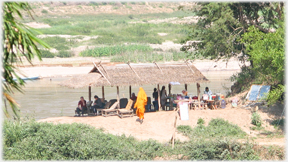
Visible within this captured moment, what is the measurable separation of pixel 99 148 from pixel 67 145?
947 mm

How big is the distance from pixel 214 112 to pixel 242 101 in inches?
100

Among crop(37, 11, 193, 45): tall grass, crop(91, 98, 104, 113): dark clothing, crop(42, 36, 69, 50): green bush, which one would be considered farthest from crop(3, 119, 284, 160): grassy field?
crop(37, 11, 193, 45): tall grass

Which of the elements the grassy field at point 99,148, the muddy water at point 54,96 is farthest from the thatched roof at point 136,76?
the muddy water at point 54,96

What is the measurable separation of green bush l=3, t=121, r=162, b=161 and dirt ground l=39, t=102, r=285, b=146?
1.47 m

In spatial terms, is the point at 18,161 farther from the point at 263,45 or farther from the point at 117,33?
the point at 117,33

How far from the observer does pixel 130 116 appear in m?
17.0

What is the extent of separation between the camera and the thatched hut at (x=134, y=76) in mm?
16797

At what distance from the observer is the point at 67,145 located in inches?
513

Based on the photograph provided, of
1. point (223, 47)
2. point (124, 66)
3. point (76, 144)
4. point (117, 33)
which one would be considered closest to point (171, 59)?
point (117, 33)

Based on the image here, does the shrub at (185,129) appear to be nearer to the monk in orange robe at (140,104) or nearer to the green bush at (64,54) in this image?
the monk in orange robe at (140,104)

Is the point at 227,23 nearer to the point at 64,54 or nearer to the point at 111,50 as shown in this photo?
the point at 111,50

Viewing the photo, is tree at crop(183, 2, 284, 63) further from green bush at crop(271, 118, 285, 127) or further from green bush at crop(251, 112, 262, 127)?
green bush at crop(271, 118, 285, 127)

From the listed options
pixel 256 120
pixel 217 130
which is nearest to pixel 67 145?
pixel 217 130

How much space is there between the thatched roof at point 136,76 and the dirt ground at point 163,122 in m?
1.29
